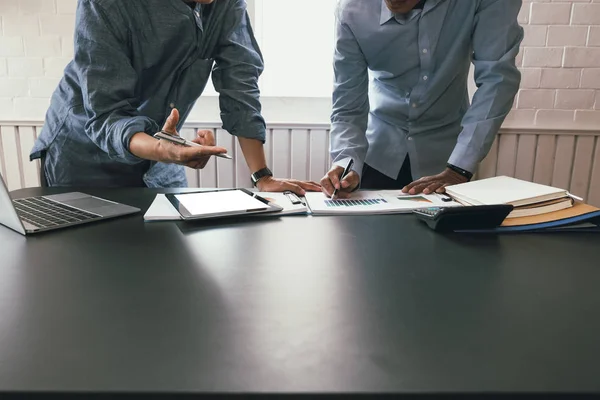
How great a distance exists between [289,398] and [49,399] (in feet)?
0.64

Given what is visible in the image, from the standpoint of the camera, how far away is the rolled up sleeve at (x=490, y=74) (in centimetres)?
133

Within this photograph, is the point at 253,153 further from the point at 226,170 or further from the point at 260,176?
the point at 226,170

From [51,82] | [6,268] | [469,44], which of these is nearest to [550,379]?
[6,268]

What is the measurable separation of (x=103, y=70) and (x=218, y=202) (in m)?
0.42

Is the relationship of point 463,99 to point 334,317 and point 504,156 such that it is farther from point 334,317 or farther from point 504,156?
point 334,317

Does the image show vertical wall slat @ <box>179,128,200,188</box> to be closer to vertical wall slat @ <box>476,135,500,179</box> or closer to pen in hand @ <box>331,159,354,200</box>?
pen in hand @ <box>331,159,354,200</box>

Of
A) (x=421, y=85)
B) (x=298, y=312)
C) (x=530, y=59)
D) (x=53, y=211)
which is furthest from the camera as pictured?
(x=530, y=59)

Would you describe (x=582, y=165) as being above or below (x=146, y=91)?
below

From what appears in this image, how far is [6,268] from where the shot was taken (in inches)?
26.6

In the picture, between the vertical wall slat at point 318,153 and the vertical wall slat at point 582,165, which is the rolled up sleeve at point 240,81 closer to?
the vertical wall slat at point 318,153

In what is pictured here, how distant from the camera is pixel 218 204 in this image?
103 centimetres

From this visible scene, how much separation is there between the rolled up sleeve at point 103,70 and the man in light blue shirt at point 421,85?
0.52m

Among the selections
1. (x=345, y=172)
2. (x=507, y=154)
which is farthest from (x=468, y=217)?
(x=507, y=154)

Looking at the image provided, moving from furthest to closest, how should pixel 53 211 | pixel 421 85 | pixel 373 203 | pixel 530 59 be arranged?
pixel 530 59, pixel 421 85, pixel 373 203, pixel 53 211
